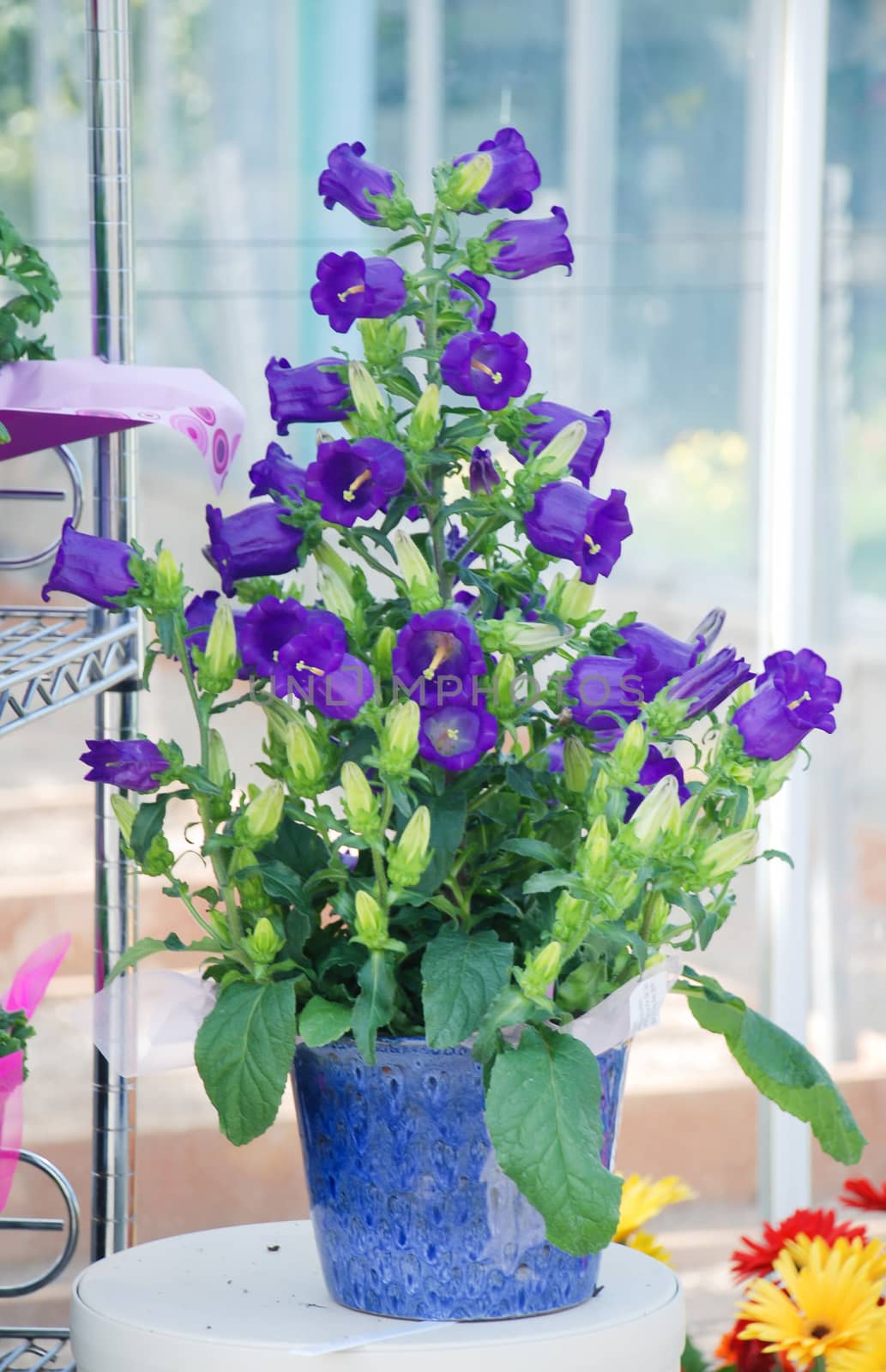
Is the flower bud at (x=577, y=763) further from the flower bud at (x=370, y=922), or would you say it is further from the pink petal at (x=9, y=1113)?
the pink petal at (x=9, y=1113)

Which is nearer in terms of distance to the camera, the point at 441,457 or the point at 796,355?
the point at 441,457

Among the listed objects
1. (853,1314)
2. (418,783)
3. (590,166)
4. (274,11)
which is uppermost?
(274,11)

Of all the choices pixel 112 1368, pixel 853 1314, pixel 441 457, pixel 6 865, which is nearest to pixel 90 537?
pixel 441 457

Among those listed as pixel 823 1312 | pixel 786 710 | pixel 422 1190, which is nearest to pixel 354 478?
pixel 786 710

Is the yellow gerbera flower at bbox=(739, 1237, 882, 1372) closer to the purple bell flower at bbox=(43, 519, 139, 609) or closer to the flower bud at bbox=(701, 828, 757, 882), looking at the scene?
the flower bud at bbox=(701, 828, 757, 882)

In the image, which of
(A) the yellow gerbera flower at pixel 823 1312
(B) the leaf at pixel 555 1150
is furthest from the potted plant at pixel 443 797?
(A) the yellow gerbera flower at pixel 823 1312

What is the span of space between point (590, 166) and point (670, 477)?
312mm

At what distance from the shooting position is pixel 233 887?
715mm

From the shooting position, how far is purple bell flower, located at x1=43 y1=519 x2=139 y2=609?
0.72 m

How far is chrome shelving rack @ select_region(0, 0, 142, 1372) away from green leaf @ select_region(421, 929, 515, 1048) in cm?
30

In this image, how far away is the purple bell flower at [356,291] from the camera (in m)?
0.70

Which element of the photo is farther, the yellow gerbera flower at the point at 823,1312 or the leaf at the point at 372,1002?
the yellow gerbera flower at the point at 823,1312

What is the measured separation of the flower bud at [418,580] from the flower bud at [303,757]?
0.07m

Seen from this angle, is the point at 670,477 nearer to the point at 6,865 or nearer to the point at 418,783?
the point at 6,865
